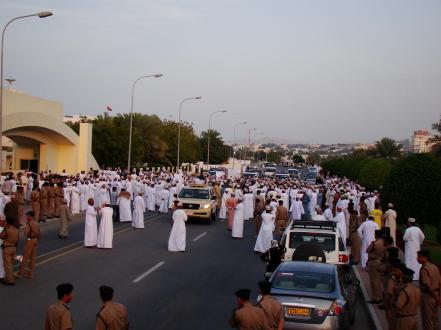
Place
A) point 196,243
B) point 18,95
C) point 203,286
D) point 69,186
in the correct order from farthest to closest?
point 18,95 < point 69,186 < point 196,243 < point 203,286

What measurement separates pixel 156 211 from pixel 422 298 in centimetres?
2529

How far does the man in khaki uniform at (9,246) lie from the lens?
43.8 feet

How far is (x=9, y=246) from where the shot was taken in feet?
44.0

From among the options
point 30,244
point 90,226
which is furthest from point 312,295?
point 90,226

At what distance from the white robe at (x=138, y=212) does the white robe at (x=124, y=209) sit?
2.11 meters

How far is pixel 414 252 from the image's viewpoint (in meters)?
15.3

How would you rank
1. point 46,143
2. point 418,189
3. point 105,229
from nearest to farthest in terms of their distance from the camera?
point 105,229
point 418,189
point 46,143

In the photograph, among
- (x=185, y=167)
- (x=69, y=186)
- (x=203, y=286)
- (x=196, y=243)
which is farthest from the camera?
(x=185, y=167)

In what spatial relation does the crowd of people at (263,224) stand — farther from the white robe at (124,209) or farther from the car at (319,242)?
the car at (319,242)

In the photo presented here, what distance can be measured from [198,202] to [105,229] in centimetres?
887

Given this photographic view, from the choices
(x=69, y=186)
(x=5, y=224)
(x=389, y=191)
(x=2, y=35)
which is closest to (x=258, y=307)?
(x=5, y=224)

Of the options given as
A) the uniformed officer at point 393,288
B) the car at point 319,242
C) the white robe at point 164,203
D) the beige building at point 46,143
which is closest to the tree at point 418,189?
the car at point 319,242

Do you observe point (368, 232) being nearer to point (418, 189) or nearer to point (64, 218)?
point (418, 189)

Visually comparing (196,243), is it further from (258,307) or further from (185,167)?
(185,167)
